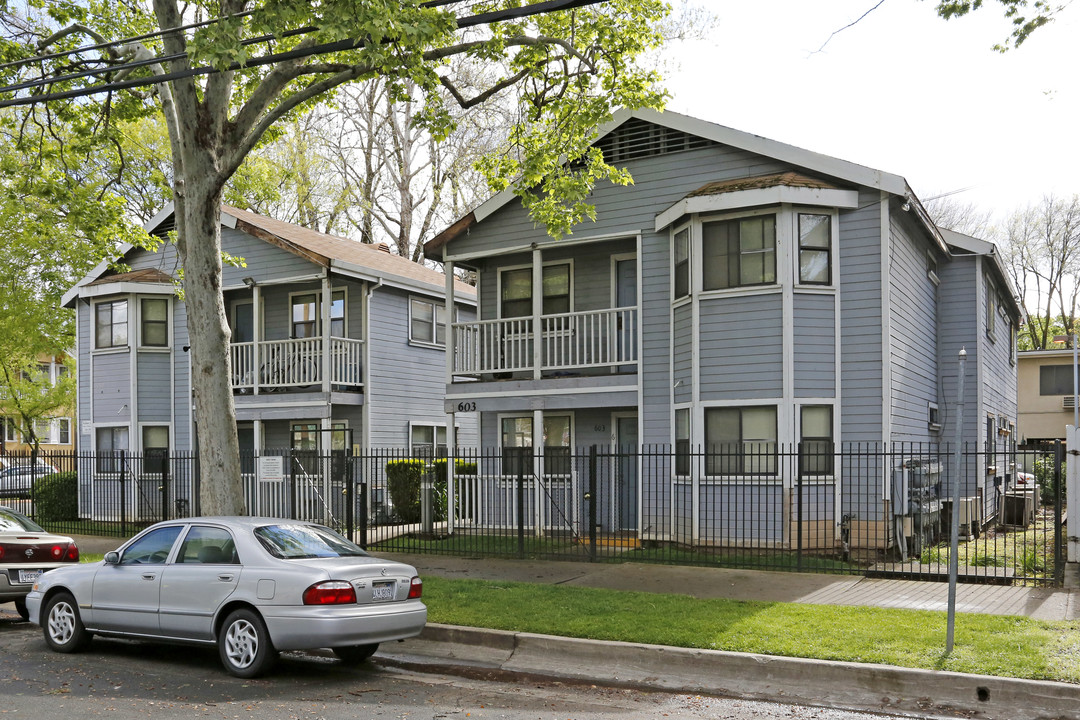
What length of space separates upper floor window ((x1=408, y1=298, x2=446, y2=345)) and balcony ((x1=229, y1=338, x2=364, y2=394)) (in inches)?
84.1

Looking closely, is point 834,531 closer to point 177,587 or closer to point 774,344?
point 774,344

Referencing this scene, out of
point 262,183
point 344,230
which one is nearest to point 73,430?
point 344,230

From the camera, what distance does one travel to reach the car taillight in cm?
823

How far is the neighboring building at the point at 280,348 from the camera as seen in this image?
874 inches

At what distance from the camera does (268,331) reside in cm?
2448

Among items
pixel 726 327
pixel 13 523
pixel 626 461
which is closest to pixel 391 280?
pixel 626 461

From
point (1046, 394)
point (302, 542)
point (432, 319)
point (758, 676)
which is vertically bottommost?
point (758, 676)

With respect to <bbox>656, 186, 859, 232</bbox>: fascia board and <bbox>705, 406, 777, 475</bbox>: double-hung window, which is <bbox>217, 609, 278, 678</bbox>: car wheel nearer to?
<bbox>705, 406, 777, 475</bbox>: double-hung window

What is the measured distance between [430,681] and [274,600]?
1.59 metres

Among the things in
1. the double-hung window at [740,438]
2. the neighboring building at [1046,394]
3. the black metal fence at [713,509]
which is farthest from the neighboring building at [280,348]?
the neighboring building at [1046,394]

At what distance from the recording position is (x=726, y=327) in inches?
620

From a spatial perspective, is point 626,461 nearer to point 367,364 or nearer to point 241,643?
point 367,364

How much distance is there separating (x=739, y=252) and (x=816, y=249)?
3.91 ft

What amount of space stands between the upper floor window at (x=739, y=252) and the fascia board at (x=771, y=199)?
352 millimetres
